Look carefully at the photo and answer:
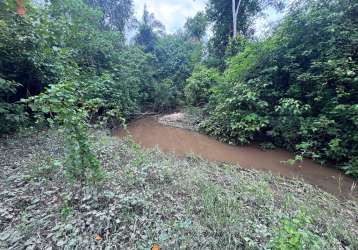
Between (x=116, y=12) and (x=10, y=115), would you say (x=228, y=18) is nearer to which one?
(x=116, y=12)

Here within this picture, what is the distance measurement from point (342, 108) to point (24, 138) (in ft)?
20.0

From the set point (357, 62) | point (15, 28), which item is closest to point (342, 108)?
point (357, 62)

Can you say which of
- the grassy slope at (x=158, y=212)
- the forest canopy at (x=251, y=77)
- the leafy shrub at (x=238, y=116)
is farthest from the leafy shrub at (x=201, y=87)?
the grassy slope at (x=158, y=212)

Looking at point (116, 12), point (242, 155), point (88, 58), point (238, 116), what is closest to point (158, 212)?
point (242, 155)

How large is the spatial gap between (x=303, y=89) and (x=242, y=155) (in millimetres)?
2261

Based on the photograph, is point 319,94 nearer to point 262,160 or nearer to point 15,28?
point 262,160

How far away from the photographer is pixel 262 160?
13.7ft

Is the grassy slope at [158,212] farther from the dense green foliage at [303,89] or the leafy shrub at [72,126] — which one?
the dense green foliage at [303,89]

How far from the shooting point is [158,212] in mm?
1852

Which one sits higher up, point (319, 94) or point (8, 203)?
point (319, 94)

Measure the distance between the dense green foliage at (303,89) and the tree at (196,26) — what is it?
9.14 meters

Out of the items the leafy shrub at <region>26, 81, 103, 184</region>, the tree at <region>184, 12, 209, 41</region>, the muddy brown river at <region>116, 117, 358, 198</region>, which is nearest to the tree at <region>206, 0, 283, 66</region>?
the tree at <region>184, 12, 209, 41</region>

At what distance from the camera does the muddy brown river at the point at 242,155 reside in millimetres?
3260

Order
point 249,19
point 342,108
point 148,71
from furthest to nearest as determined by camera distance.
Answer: point 249,19 < point 148,71 < point 342,108
